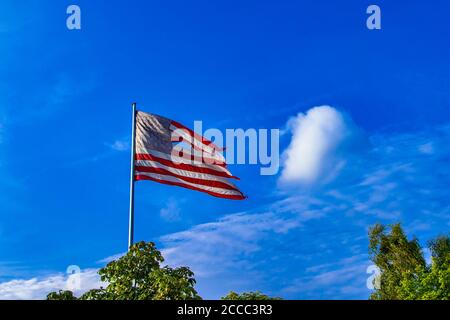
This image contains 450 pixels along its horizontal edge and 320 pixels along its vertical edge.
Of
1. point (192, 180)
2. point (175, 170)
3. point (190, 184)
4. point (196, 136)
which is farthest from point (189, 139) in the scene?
point (190, 184)

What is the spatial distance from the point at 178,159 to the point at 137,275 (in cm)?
564

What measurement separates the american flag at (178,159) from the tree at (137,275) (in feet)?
12.7

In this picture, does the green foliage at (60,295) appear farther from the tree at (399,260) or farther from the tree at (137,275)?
the tree at (399,260)

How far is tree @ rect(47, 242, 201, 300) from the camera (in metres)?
19.6

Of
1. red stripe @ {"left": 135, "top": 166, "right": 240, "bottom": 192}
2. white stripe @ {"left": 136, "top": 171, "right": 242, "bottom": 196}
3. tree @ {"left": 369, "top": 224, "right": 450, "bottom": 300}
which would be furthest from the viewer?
tree @ {"left": 369, "top": 224, "right": 450, "bottom": 300}

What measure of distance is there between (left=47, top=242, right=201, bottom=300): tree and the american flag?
3867 mm

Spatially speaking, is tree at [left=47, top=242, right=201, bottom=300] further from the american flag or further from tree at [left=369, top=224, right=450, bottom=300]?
tree at [left=369, top=224, right=450, bottom=300]

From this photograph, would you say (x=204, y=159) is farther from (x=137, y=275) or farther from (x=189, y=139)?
(x=137, y=275)

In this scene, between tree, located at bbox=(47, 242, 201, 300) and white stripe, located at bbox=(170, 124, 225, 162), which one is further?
white stripe, located at bbox=(170, 124, 225, 162)

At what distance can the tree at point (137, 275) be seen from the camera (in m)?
19.6

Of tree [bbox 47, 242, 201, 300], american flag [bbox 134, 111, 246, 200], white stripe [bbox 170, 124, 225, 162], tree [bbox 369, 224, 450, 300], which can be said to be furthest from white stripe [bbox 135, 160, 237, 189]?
tree [bbox 369, 224, 450, 300]

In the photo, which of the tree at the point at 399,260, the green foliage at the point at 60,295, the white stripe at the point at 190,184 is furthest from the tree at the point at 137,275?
the tree at the point at 399,260

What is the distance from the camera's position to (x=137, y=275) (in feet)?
66.8
